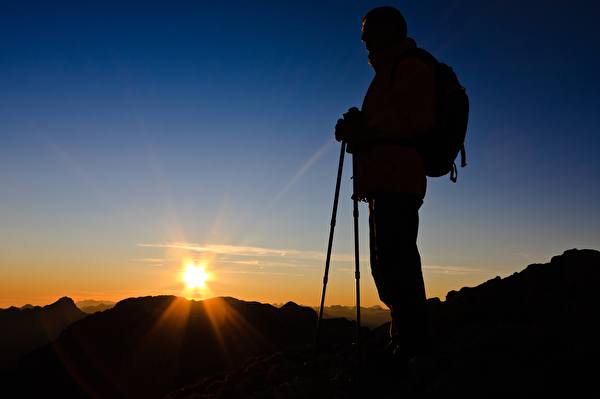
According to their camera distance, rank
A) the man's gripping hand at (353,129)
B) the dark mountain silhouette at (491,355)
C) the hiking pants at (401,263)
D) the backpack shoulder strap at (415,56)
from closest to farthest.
Answer: the dark mountain silhouette at (491,355)
the hiking pants at (401,263)
the backpack shoulder strap at (415,56)
the man's gripping hand at (353,129)

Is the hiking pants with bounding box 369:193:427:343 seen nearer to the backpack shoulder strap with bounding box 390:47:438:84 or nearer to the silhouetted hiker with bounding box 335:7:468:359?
Result: the silhouetted hiker with bounding box 335:7:468:359

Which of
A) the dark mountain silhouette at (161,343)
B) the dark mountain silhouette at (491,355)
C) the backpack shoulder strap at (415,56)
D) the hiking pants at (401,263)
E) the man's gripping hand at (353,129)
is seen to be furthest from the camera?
the dark mountain silhouette at (161,343)

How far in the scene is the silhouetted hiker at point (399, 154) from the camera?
18.6 ft

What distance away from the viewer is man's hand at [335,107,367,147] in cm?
613

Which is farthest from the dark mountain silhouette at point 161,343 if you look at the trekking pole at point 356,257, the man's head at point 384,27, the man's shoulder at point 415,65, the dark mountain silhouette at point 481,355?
the man's shoulder at point 415,65

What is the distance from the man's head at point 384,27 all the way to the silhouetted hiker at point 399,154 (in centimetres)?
1

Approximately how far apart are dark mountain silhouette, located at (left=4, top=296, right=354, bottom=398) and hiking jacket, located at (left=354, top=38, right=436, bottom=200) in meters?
50.4

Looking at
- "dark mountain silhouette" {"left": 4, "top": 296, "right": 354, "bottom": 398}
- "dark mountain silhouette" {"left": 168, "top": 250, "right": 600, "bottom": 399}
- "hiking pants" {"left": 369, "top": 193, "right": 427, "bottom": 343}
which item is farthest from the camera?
"dark mountain silhouette" {"left": 4, "top": 296, "right": 354, "bottom": 398}

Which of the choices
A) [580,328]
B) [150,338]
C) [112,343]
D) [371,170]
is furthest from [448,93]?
[112,343]

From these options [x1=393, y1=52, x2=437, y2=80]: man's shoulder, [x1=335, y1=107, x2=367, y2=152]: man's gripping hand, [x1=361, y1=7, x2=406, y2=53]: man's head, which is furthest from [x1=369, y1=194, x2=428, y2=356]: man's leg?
[x1=361, y1=7, x2=406, y2=53]: man's head

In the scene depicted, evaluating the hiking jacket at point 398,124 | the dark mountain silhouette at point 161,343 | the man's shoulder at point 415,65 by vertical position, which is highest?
the man's shoulder at point 415,65

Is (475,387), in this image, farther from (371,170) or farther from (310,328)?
(310,328)

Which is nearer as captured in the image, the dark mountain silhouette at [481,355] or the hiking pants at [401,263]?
the dark mountain silhouette at [481,355]

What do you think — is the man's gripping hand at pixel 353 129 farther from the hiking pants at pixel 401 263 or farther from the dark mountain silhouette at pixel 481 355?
the dark mountain silhouette at pixel 481 355
